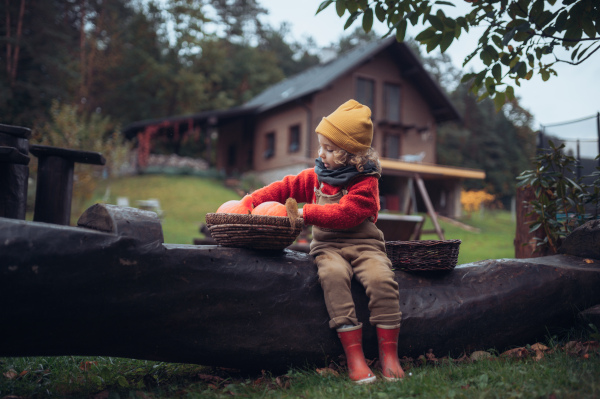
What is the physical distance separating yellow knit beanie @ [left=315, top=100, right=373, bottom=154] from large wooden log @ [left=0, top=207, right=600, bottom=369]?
76 cm

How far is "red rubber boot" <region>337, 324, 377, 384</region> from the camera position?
252cm

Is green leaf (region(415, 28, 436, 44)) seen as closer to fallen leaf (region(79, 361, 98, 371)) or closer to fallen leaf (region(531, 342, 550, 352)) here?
fallen leaf (region(531, 342, 550, 352))

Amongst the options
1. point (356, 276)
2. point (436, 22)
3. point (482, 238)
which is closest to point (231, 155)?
point (482, 238)

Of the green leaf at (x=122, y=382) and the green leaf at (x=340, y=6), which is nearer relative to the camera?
the green leaf at (x=122, y=382)

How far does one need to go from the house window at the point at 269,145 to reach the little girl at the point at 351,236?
19.0m

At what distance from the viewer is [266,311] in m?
2.65

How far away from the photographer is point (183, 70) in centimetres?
2927

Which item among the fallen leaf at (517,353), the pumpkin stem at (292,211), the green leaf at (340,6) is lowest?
the fallen leaf at (517,353)

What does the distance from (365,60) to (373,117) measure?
2456 mm

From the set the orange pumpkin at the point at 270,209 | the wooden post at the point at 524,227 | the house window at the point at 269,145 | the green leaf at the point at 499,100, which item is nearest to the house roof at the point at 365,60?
the house window at the point at 269,145

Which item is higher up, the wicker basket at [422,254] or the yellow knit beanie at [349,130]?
the yellow knit beanie at [349,130]

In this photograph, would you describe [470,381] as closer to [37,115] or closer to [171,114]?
[37,115]

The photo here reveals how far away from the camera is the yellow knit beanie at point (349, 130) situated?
2.88m

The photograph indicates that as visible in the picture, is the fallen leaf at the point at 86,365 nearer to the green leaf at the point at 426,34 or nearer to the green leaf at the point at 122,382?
the green leaf at the point at 122,382
